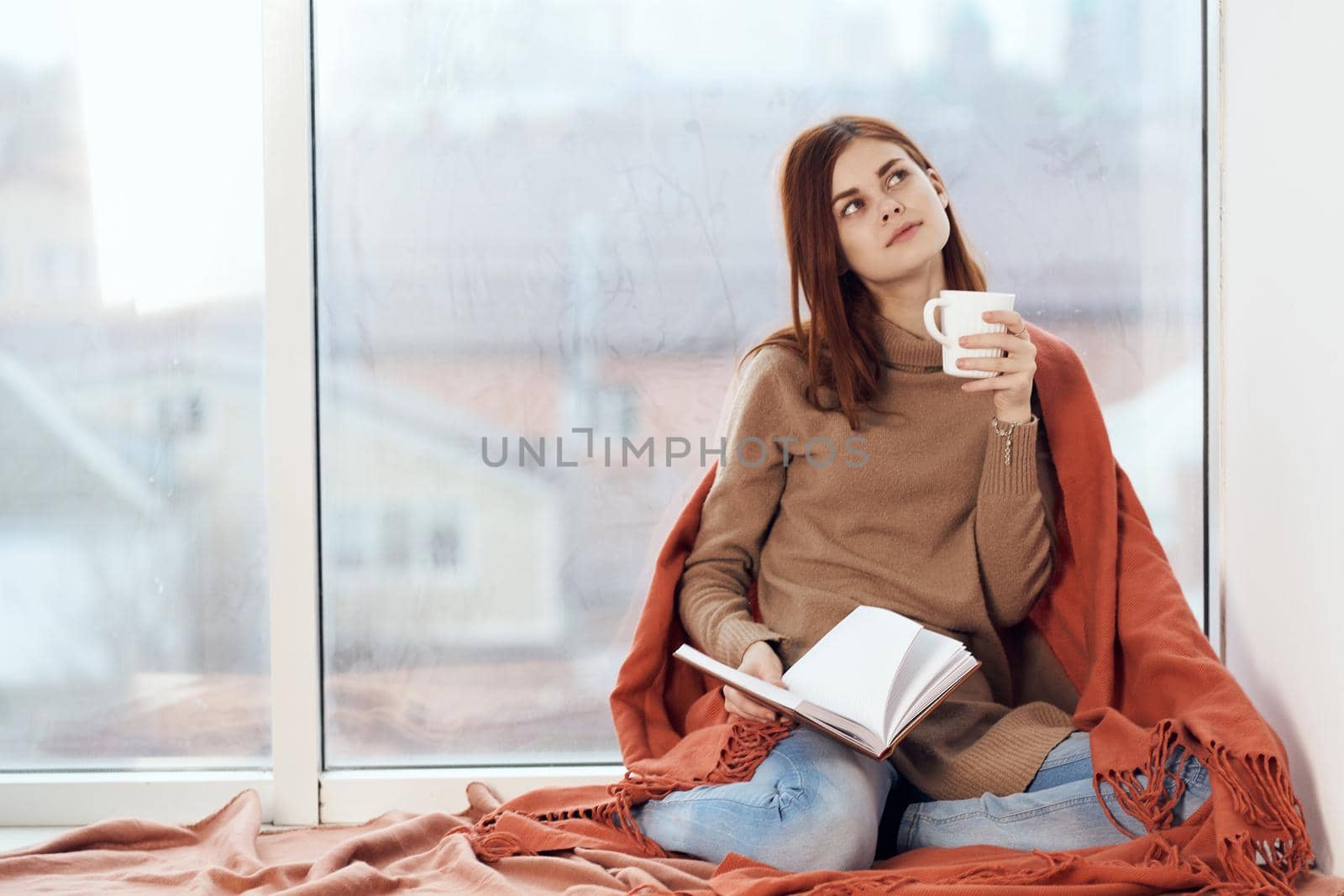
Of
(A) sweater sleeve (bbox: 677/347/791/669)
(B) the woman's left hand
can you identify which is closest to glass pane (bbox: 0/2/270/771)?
(A) sweater sleeve (bbox: 677/347/791/669)

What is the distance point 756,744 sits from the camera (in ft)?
4.33

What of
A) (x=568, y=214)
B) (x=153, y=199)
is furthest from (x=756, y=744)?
(x=153, y=199)

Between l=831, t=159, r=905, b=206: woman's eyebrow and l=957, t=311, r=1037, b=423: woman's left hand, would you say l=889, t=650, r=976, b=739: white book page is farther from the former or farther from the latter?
l=831, t=159, r=905, b=206: woman's eyebrow

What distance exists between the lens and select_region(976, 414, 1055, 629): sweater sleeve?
138cm

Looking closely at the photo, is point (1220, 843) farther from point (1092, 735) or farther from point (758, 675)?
point (758, 675)

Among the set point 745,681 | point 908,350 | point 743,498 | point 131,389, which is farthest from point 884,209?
point 131,389

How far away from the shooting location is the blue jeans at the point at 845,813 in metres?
1.23

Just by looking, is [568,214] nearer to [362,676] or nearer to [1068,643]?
[362,676]

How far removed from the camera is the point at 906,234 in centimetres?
146

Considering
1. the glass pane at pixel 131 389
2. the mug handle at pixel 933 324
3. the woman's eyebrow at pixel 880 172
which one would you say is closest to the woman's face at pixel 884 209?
the woman's eyebrow at pixel 880 172

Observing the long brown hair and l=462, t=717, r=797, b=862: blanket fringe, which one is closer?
l=462, t=717, r=797, b=862: blanket fringe

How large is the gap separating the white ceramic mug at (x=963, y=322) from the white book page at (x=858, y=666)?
0.94ft

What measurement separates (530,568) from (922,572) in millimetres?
609

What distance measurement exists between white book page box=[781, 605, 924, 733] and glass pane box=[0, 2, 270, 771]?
90cm
